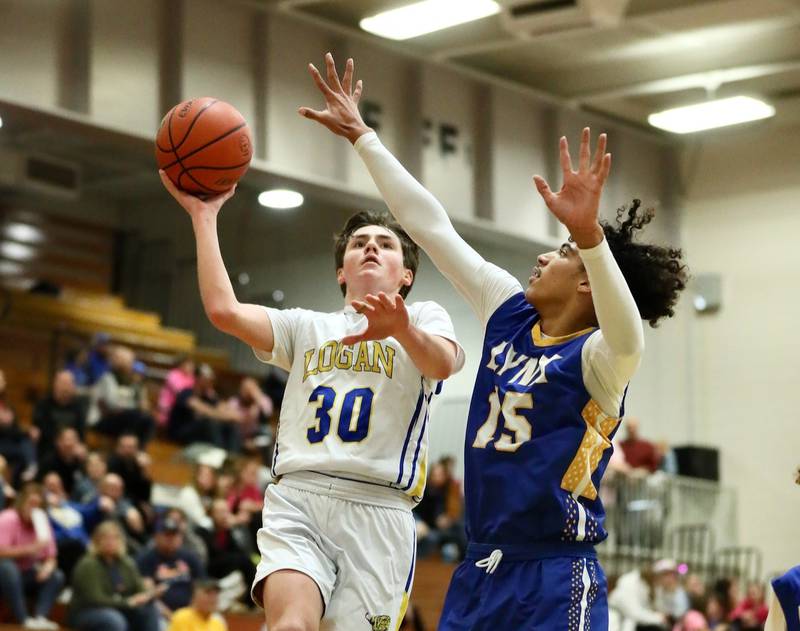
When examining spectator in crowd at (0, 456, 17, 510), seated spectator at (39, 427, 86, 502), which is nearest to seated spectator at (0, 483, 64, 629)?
spectator in crowd at (0, 456, 17, 510)

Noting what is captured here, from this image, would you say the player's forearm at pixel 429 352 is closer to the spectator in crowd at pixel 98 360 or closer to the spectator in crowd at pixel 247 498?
the spectator in crowd at pixel 247 498

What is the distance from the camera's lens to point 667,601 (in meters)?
15.9

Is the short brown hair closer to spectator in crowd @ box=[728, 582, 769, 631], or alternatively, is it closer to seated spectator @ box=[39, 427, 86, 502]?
seated spectator @ box=[39, 427, 86, 502]

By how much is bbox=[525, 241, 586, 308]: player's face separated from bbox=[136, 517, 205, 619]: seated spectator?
27.5ft

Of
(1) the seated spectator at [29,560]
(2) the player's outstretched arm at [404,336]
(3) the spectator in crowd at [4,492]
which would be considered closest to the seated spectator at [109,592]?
(1) the seated spectator at [29,560]

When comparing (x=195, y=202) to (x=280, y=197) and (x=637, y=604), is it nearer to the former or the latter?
(x=280, y=197)

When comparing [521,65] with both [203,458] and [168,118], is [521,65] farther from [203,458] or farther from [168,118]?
[168,118]

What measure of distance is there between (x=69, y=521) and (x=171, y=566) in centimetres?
101

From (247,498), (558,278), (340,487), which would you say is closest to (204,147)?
(340,487)

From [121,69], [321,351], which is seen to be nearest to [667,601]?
[121,69]

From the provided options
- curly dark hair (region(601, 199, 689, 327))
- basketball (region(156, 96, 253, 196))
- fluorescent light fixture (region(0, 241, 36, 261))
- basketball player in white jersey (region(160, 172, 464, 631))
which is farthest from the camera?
fluorescent light fixture (region(0, 241, 36, 261))

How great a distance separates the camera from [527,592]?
427 cm

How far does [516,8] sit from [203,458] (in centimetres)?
663

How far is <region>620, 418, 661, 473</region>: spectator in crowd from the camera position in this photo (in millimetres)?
18094
